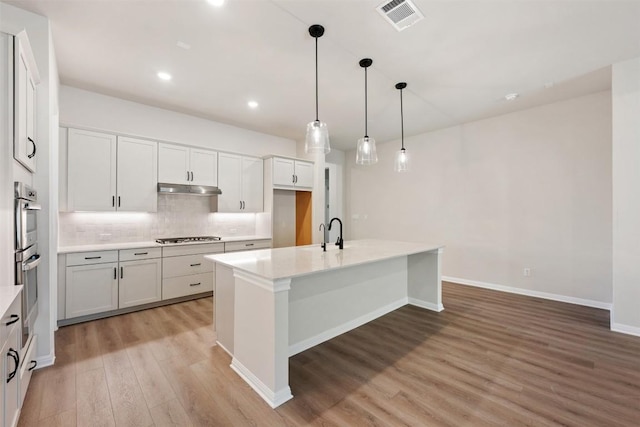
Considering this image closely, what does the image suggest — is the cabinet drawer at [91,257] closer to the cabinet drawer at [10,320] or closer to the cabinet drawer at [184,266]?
the cabinet drawer at [184,266]

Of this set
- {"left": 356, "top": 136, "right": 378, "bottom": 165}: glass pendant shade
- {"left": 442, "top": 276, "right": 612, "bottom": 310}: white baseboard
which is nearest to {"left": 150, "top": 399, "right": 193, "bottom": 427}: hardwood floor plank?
{"left": 356, "top": 136, "right": 378, "bottom": 165}: glass pendant shade

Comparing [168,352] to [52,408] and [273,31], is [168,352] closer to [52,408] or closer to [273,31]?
[52,408]

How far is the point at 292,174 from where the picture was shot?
5344mm

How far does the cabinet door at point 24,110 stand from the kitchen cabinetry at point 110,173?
1394 mm

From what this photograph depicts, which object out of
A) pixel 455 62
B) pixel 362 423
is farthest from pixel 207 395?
pixel 455 62

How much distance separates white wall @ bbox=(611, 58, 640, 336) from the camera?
2.95 meters

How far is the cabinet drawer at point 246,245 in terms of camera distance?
4425 mm

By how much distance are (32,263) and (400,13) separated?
11.0ft

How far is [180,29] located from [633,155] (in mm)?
4695

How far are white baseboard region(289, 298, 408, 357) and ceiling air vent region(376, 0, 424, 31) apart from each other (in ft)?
9.58

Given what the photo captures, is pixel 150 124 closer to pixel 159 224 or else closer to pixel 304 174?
pixel 159 224

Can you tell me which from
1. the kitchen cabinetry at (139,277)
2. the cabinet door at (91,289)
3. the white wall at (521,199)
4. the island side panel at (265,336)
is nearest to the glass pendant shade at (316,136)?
the island side panel at (265,336)

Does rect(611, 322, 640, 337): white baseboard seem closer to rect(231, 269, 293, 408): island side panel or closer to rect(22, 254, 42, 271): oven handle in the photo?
rect(231, 269, 293, 408): island side panel

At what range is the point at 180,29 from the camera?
2461 millimetres
